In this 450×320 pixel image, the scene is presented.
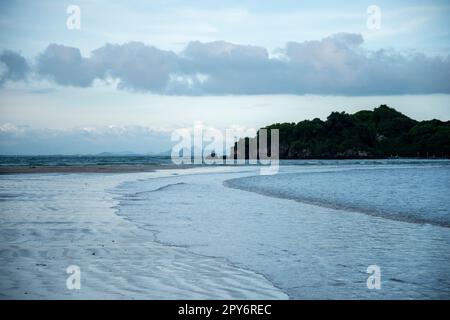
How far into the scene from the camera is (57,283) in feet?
24.2

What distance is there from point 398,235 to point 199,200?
1154 cm

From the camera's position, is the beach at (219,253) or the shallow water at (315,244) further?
the shallow water at (315,244)

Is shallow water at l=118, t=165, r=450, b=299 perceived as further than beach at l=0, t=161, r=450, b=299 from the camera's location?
Yes

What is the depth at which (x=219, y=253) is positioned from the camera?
10078 mm

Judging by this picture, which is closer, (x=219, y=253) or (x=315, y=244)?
(x=219, y=253)

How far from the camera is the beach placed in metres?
7.22

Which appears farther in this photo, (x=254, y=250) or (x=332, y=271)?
(x=254, y=250)

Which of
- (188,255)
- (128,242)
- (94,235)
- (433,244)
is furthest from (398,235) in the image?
(94,235)

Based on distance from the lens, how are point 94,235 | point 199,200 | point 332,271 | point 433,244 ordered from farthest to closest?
point 199,200 → point 94,235 → point 433,244 → point 332,271

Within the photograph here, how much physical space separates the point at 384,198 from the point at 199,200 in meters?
9.19

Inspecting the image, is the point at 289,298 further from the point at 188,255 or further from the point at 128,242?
the point at 128,242

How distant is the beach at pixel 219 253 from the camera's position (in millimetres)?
7223

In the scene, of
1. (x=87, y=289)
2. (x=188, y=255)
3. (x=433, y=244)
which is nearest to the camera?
(x=87, y=289)
